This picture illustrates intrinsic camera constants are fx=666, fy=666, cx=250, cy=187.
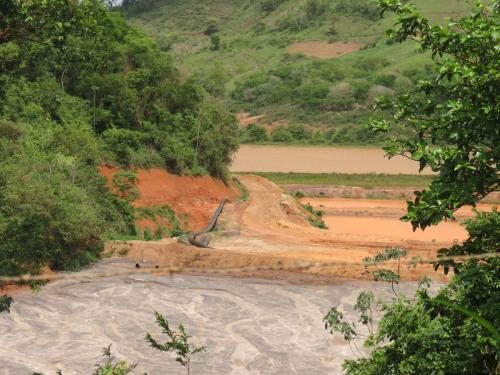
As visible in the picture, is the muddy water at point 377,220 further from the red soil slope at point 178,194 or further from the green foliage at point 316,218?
the red soil slope at point 178,194

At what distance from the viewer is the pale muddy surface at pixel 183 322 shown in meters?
15.6

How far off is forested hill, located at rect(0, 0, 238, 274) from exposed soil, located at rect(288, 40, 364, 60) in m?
95.1

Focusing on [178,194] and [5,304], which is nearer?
[5,304]

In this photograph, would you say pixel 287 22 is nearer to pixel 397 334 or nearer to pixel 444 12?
pixel 444 12

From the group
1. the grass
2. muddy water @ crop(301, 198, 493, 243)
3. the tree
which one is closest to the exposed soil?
the grass

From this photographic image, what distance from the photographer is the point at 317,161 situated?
258ft

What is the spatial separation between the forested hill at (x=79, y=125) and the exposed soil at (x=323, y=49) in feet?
312

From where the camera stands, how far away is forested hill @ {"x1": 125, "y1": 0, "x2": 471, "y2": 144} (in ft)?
341

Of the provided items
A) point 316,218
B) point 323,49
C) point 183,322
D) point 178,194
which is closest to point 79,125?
point 178,194

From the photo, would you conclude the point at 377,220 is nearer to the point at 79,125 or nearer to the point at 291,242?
the point at 291,242

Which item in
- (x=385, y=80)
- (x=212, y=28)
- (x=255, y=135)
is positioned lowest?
(x=255, y=135)

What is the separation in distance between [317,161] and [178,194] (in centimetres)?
4509

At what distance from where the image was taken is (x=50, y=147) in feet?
93.4

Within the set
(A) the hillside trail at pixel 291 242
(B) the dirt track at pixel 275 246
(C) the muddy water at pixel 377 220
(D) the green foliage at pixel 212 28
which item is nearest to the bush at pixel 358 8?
(D) the green foliage at pixel 212 28
